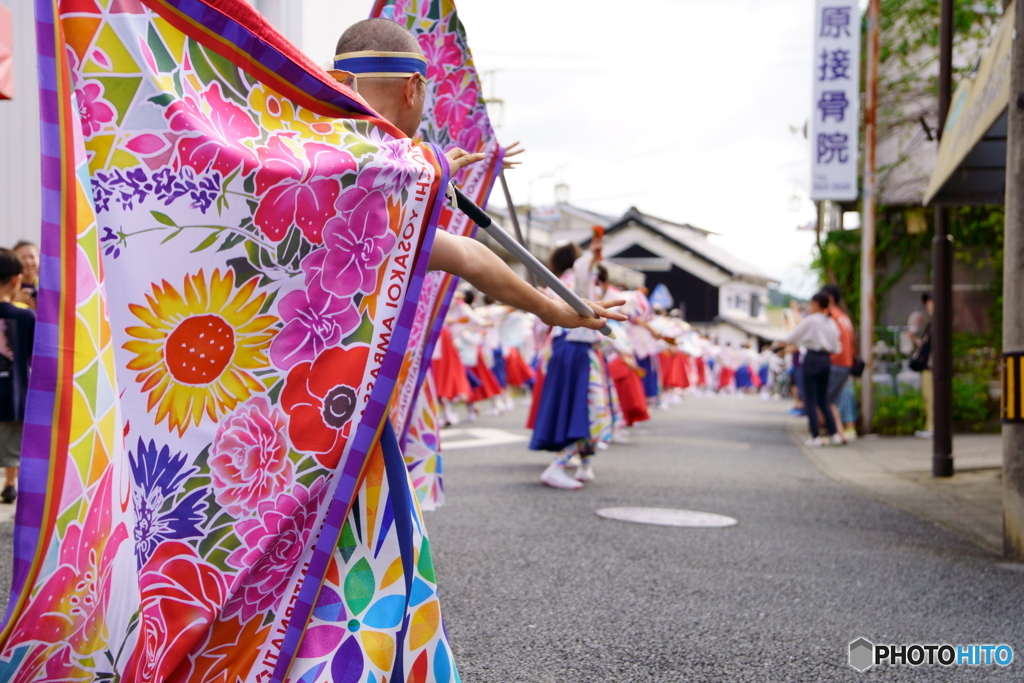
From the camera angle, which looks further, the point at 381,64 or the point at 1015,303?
the point at 1015,303

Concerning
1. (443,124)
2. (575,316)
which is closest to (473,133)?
(443,124)

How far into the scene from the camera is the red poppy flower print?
73.2 inches

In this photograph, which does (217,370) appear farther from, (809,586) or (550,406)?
(550,406)

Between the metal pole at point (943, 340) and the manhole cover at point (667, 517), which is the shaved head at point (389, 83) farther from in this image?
the metal pole at point (943, 340)

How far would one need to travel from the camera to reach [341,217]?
1.89 m

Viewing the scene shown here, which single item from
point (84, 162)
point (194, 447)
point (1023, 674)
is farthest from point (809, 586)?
point (84, 162)

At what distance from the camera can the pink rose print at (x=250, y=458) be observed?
1826 mm

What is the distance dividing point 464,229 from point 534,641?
148 cm

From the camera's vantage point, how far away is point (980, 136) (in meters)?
5.87

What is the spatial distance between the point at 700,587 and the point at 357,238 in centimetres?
290

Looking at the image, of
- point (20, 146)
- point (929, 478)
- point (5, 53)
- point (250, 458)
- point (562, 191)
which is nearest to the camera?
point (250, 458)

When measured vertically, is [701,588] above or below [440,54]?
below

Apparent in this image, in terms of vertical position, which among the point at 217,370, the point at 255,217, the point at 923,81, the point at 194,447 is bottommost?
the point at 194,447

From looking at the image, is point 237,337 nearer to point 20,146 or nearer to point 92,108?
point 92,108
